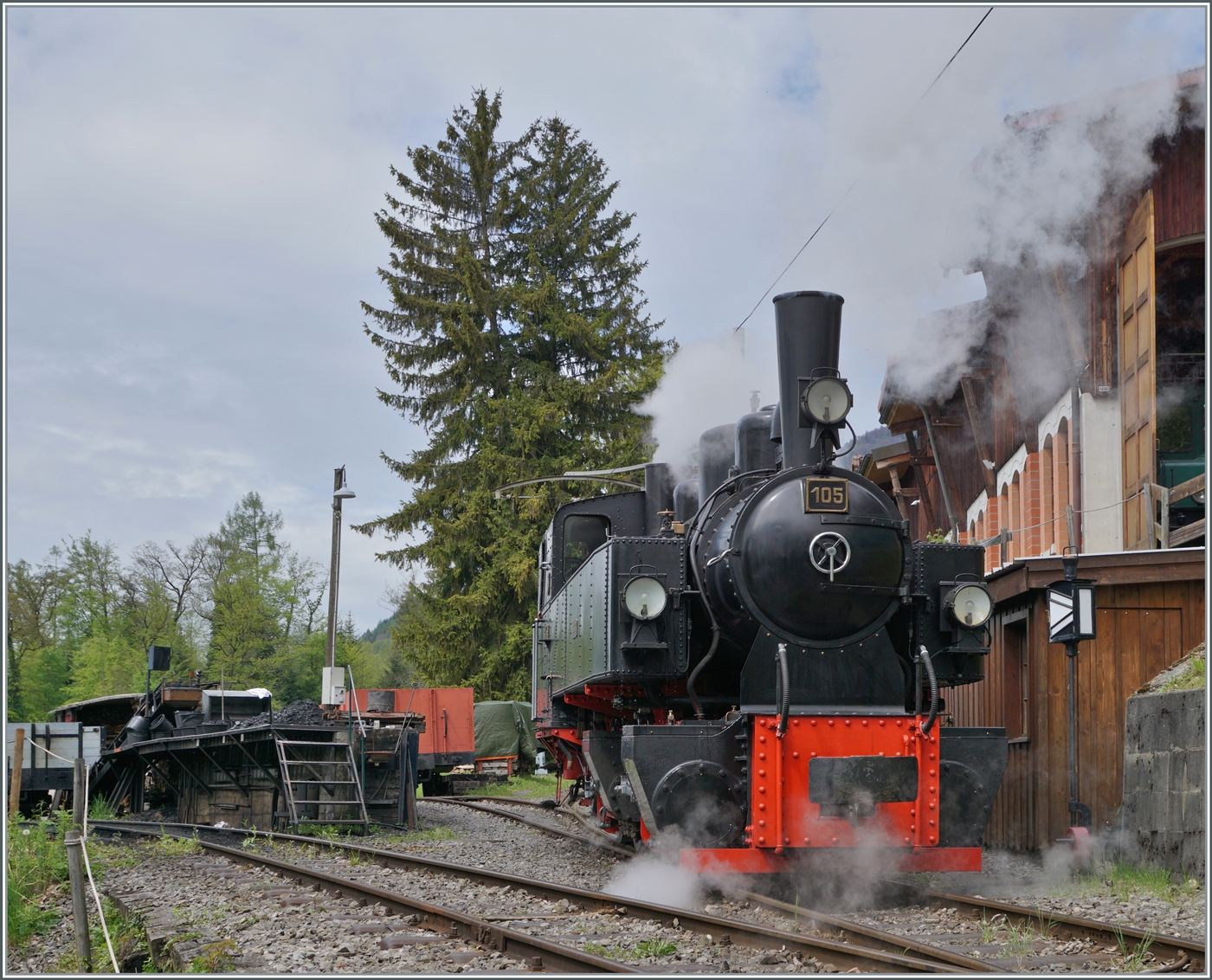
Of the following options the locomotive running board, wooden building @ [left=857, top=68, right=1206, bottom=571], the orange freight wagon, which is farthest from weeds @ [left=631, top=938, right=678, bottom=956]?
the orange freight wagon

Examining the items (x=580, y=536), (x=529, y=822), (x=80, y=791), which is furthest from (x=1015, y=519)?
(x=80, y=791)

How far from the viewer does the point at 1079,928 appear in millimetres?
5363

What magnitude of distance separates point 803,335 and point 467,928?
3.85 m

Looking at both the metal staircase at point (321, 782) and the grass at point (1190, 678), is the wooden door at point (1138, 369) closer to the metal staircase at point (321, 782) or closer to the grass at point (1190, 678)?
the grass at point (1190, 678)

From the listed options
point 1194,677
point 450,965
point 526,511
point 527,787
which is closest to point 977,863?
point 1194,677

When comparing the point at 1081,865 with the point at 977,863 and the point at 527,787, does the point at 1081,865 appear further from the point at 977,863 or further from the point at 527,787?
the point at 527,787

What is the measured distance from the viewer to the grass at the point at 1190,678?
7538 mm

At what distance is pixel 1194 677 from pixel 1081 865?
1.46m

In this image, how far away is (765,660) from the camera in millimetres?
7086

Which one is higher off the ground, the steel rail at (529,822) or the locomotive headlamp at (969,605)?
the locomotive headlamp at (969,605)

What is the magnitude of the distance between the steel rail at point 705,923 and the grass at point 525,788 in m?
9.33

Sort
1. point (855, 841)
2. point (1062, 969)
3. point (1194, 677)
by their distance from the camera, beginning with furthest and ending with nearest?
point (1194, 677) → point (855, 841) → point (1062, 969)

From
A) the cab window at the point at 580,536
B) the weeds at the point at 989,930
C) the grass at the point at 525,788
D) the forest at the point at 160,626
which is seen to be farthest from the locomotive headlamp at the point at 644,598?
the forest at the point at 160,626

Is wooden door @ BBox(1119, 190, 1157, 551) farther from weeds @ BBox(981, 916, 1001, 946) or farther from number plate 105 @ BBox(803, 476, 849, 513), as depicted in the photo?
weeds @ BBox(981, 916, 1001, 946)
